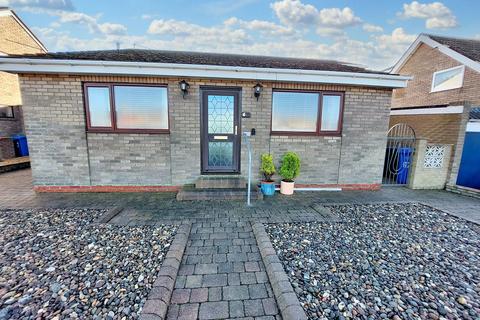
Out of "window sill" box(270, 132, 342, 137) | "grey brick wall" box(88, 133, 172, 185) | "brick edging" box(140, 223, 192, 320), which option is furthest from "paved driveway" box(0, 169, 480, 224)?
"window sill" box(270, 132, 342, 137)

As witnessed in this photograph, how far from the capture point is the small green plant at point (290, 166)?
510cm

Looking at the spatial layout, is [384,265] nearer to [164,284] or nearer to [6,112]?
[164,284]

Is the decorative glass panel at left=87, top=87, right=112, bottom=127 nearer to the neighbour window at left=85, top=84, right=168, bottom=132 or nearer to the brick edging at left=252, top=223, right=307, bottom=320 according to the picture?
the neighbour window at left=85, top=84, right=168, bottom=132

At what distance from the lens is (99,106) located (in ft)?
16.2

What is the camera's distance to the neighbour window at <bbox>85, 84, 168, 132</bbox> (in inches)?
192

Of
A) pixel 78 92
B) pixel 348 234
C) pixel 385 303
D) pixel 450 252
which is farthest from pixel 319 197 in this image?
pixel 78 92

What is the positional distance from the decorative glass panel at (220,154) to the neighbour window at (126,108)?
1.27m

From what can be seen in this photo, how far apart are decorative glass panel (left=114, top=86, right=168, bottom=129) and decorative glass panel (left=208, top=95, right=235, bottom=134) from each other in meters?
1.10

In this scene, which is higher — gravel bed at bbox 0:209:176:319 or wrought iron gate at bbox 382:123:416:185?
wrought iron gate at bbox 382:123:416:185

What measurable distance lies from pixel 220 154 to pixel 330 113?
315cm

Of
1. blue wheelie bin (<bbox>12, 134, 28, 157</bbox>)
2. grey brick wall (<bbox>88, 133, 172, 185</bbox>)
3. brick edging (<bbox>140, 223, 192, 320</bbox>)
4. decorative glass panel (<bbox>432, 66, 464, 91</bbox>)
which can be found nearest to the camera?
brick edging (<bbox>140, 223, 192, 320</bbox>)

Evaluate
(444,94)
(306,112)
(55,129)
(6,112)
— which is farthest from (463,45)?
(6,112)

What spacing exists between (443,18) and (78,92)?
19152 millimetres

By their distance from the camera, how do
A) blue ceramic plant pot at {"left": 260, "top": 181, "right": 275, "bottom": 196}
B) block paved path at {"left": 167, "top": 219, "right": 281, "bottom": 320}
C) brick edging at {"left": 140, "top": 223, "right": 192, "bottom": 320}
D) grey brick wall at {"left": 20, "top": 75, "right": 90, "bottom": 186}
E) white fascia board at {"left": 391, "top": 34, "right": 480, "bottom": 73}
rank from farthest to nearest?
white fascia board at {"left": 391, "top": 34, "right": 480, "bottom": 73}
blue ceramic plant pot at {"left": 260, "top": 181, "right": 275, "bottom": 196}
grey brick wall at {"left": 20, "top": 75, "right": 90, "bottom": 186}
block paved path at {"left": 167, "top": 219, "right": 281, "bottom": 320}
brick edging at {"left": 140, "top": 223, "right": 192, "bottom": 320}
